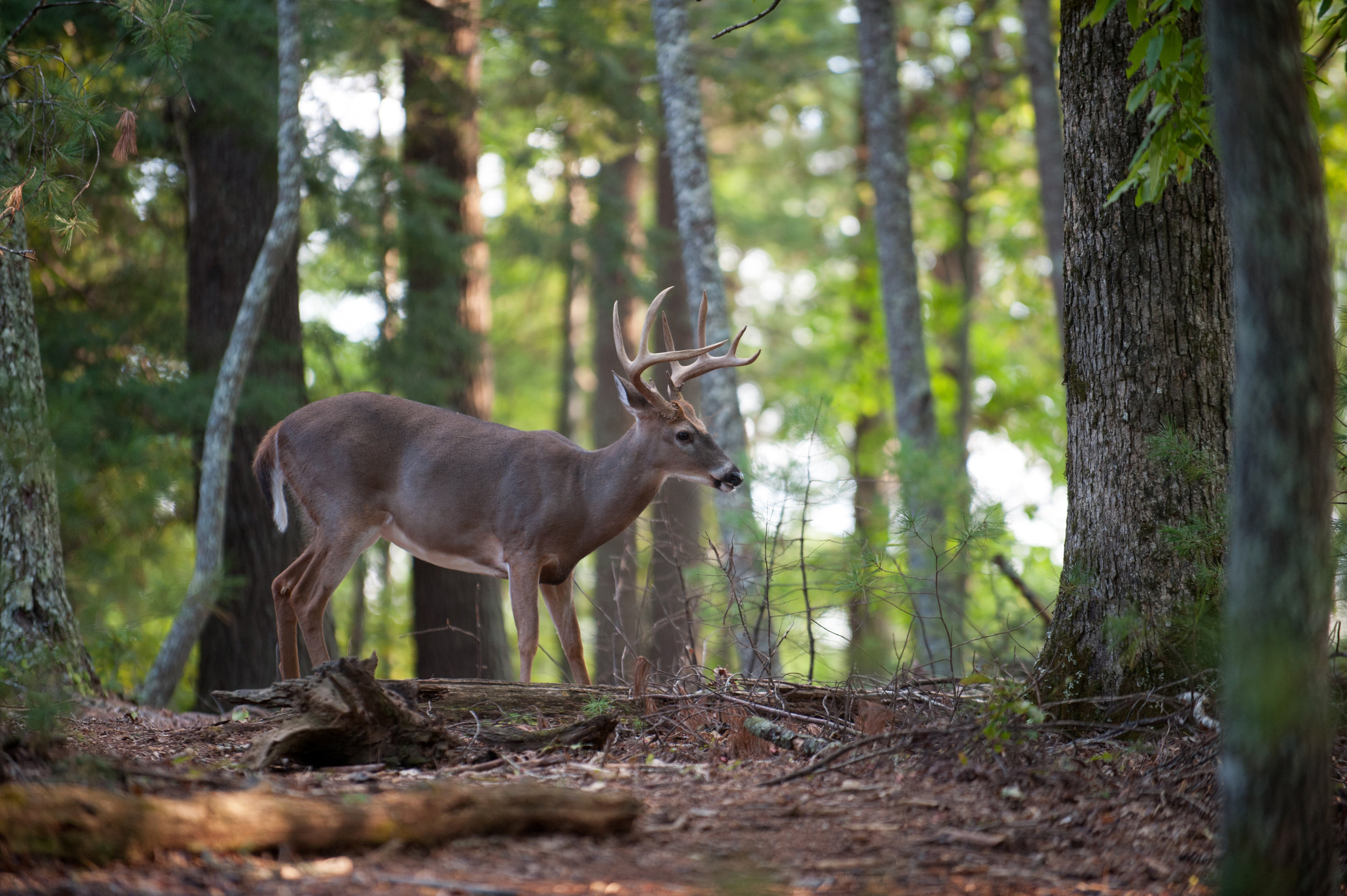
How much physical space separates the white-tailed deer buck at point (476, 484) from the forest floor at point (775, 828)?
2340 millimetres

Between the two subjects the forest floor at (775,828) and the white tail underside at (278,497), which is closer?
the forest floor at (775,828)

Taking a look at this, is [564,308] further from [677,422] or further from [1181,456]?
[1181,456]

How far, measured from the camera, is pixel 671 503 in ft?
44.8

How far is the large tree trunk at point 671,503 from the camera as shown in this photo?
859 cm

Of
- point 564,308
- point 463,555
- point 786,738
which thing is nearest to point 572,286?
point 564,308

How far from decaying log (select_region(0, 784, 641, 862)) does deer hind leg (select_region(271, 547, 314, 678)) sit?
3452 millimetres

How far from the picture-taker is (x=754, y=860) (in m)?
3.21

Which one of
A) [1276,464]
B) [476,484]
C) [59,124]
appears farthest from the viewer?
[476,484]

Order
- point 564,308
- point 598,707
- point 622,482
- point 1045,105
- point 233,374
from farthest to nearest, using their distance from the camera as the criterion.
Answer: point 564,308 < point 1045,105 < point 233,374 < point 622,482 < point 598,707

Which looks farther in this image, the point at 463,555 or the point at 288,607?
the point at 463,555

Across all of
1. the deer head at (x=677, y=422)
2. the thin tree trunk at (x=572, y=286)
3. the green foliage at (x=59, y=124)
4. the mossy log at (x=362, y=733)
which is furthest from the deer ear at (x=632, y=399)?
the thin tree trunk at (x=572, y=286)

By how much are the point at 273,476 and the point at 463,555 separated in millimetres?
1417

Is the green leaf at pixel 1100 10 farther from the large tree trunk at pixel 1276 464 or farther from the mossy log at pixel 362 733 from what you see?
the mossy log at pixel 362 733

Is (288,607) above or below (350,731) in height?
above
